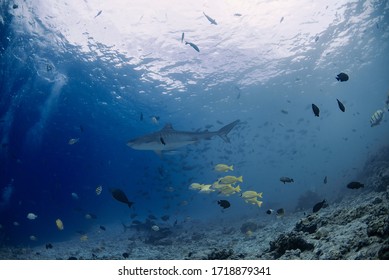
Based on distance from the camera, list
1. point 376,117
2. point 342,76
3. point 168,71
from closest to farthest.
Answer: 1. point 342,76
2. point 376,117
3. point 168,71

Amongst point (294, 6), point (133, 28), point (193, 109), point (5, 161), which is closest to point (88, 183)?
point (5, 161)

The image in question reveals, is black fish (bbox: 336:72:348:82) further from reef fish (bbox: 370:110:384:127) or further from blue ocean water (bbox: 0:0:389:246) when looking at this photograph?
blue ocean water (bbox: 0:0:389:246)

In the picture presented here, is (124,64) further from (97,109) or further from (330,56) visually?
(330,56)

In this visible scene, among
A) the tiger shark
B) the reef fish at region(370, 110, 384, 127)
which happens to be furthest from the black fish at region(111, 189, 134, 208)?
the reef fish at region(370, 110, 384, 127)

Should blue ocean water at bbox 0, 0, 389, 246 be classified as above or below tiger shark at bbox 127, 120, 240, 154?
above

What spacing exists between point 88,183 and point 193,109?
235 ft

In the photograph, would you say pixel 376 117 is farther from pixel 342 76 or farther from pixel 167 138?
pixel 167 138

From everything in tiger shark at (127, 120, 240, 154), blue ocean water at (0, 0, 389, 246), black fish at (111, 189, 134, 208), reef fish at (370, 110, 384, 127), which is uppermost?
blue ocean water at (0, 0, 389, 246)

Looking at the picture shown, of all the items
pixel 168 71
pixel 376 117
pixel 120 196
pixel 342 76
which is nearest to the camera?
pixel 120 196

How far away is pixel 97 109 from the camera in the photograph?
36.3 metres

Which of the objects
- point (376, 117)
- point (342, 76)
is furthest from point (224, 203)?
point (376, 117)

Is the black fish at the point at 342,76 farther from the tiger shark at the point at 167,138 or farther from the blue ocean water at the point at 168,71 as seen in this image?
the blue ocean water at the point at 168,71

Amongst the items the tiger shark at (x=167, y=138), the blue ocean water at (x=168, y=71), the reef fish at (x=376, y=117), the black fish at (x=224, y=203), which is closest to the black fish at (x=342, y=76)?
the reef fish at (x=376, y=117)
